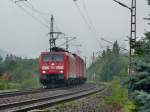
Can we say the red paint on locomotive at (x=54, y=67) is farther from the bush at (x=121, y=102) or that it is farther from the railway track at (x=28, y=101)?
the bush at (x=121, y=102)

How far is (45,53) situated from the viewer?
45219 millimetres

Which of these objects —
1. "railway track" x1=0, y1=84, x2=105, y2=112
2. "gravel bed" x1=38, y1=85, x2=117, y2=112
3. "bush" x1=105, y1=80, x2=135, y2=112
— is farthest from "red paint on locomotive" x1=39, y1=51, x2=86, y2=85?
"gravel bed" x1=38, y1=85, x2=117, y2=112

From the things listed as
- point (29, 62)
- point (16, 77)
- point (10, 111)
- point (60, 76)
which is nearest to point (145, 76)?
point (10, 111)

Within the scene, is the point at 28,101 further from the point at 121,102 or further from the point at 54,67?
the point at 54,67

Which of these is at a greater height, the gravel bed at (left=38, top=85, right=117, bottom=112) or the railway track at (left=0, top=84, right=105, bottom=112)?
the railway track at (left=0, top=84, right=105, bottom=112)

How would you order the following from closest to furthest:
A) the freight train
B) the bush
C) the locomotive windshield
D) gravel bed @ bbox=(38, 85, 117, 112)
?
the bush
gravel bed @ bbox=(38, 85, 117, 112)
the freight train
the locomotive windshield

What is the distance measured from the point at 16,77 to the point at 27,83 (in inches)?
408

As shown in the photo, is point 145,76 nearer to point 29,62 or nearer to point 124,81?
point 124,81

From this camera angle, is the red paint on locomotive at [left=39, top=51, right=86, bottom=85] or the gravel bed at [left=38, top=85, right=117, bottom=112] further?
the red paint on locomotive at [left=39, top=51, right=86, bottom=85]

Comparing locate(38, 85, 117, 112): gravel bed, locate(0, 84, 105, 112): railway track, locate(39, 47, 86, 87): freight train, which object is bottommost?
locate(38, 85, 117, 112): gravel bed

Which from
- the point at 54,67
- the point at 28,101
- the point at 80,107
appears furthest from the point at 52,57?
the point at 80,107

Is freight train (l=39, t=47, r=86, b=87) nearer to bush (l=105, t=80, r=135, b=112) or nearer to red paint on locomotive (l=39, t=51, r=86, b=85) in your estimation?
red paint on locomotive (l=39, t=51, r=86, b=85)

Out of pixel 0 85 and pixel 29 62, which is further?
pixel 29 62

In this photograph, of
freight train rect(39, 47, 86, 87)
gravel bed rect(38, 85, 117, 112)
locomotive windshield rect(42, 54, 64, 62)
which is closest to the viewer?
gravel bed rect(38, 85, 117, 112)
